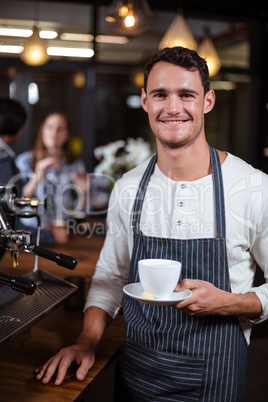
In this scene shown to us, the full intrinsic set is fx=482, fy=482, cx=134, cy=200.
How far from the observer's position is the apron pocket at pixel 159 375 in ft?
4.40

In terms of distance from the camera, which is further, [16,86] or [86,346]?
[16,86]

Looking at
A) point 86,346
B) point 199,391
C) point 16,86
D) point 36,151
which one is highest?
point 16,86

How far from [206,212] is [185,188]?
0.34 ft

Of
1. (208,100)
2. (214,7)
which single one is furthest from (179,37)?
(214,7)

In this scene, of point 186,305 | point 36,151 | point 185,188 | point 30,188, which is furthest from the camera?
point 36,151

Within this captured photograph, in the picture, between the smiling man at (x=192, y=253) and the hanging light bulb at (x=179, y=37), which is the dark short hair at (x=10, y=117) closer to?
the hanging light bulb at (x=179, y=37)

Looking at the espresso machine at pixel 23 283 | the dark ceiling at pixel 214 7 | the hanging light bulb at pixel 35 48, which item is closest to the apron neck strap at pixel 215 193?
the espresso machine at pixel 23 283

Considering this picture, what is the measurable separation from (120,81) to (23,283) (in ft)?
15.8

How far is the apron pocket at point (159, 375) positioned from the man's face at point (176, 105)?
605 mm

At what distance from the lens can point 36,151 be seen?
13.4 feet

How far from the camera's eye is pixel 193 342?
1.35 metres

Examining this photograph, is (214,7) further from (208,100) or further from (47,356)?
(47,356)

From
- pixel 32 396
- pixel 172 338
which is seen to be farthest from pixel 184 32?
pixel 32 396

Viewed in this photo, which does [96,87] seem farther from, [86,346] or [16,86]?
[86,346]
